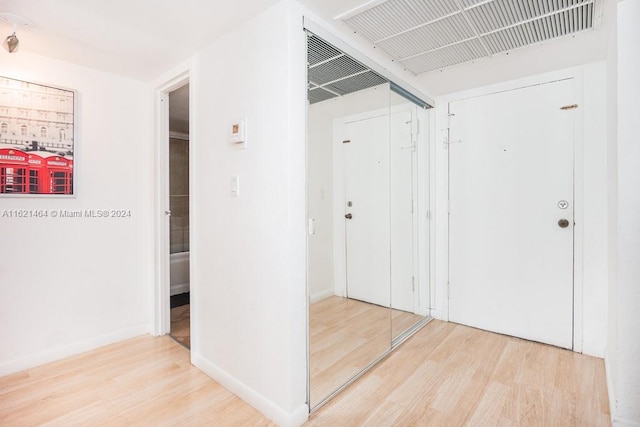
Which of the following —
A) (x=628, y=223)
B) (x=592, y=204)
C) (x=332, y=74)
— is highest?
(x=332, y=74)

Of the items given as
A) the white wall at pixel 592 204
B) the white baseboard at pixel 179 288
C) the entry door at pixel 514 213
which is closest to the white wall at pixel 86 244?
the white baseboard at pixel 179 288

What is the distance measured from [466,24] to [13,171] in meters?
2.95

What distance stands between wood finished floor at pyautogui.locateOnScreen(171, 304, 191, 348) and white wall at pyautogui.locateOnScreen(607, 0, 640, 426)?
8.88 feet

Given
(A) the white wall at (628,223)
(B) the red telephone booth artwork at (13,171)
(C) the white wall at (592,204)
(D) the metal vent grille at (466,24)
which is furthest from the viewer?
(C) the white wall at (592,204)

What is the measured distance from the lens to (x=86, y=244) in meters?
2.49

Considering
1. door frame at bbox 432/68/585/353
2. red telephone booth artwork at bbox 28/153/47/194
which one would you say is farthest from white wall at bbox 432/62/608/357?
red telephone booth artwork at bbox 28/153/47/194

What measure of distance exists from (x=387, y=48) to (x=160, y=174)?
198 cm

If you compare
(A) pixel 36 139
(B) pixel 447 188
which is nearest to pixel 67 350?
(A) pixel 36 139

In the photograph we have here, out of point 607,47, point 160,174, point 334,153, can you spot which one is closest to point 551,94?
point 607,47

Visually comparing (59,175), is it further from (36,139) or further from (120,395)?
(120,395)

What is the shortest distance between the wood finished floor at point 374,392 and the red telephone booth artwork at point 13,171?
3.99 feet

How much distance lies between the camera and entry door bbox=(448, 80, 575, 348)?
2.49m

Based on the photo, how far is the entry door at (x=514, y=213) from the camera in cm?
249

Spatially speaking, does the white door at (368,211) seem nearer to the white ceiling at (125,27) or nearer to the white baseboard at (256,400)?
the white baseboard at (256,400)
